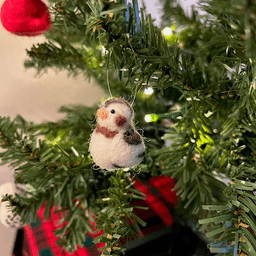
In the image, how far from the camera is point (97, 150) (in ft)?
0.73

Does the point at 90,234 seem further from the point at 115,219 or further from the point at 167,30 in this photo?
the point at 167,30

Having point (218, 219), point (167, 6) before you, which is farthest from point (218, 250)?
point (167, 6)

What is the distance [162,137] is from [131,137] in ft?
0.29

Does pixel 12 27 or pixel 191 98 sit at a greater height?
pixel 12 27

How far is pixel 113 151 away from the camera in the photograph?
220 mm

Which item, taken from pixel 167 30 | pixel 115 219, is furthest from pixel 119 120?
pixel 167 30

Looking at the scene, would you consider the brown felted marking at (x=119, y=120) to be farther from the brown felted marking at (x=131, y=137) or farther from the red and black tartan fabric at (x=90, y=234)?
the red and black tartan fabric at (x=90, y=234)

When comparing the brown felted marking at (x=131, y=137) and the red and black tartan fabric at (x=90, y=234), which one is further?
the red and black tartan fabric at (x=90, y=234)

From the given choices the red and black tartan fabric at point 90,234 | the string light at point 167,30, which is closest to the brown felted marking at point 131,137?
the red and black tartan fabric at point 90,234

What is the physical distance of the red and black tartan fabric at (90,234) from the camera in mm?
379

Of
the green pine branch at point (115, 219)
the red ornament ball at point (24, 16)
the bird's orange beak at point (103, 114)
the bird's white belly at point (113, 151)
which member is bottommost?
the green pine branch at point (115, 219)

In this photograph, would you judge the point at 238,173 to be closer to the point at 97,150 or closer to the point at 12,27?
the point at 97,150

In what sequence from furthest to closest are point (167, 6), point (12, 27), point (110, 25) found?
point (167, 6)
point (12, 27)
point (110, 25)

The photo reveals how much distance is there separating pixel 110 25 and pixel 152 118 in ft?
0.57
